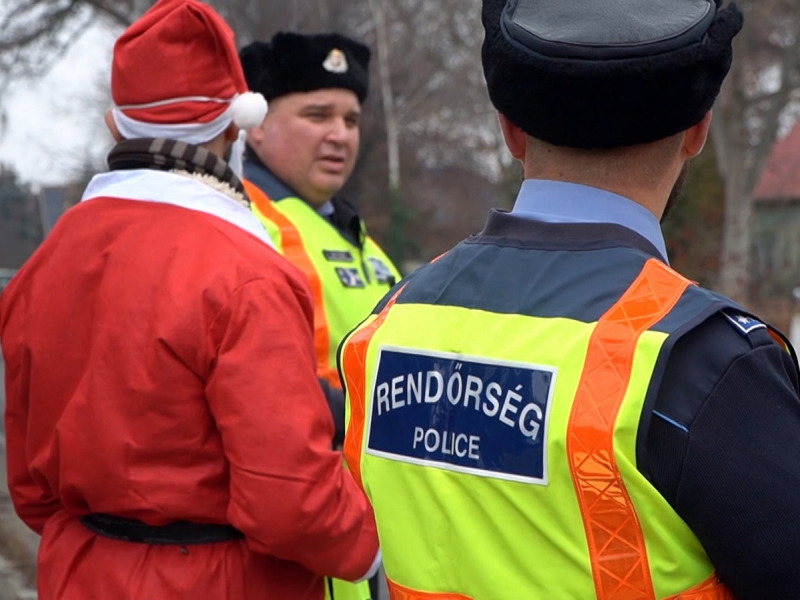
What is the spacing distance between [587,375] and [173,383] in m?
1.11

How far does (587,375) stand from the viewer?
4.64 ft

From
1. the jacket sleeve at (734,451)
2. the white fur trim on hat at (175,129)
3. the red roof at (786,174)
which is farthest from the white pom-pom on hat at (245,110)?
the red roof at (786,174)

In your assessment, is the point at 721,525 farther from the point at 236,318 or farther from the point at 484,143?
the point at 484,143

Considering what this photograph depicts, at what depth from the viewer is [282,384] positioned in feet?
7.39

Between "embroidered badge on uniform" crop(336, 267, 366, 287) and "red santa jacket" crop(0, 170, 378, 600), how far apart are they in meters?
1.07

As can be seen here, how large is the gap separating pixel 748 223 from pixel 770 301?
1.84 meters

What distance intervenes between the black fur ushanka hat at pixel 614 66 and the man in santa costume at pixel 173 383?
0.94m

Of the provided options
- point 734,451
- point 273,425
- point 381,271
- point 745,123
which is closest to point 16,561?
point 381,271

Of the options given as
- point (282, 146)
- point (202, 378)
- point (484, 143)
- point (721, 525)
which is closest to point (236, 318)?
point (202, 378)

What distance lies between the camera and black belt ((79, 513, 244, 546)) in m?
2.35

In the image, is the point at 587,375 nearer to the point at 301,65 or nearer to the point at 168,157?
the point at 168,157

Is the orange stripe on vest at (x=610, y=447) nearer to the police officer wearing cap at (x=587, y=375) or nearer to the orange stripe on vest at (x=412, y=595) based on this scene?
the police officer wearing cap at (x=587, y=375)

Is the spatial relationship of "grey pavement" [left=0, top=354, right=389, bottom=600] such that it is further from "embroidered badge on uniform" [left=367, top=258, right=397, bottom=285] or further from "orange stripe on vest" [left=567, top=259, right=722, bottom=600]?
"orange stripe on vest" [left=567, top=259, right=722, bottom=600]

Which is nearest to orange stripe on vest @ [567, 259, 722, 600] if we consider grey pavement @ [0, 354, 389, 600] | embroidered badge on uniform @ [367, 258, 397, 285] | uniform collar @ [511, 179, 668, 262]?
uniform collar @ [511, 179, 668, 262]
